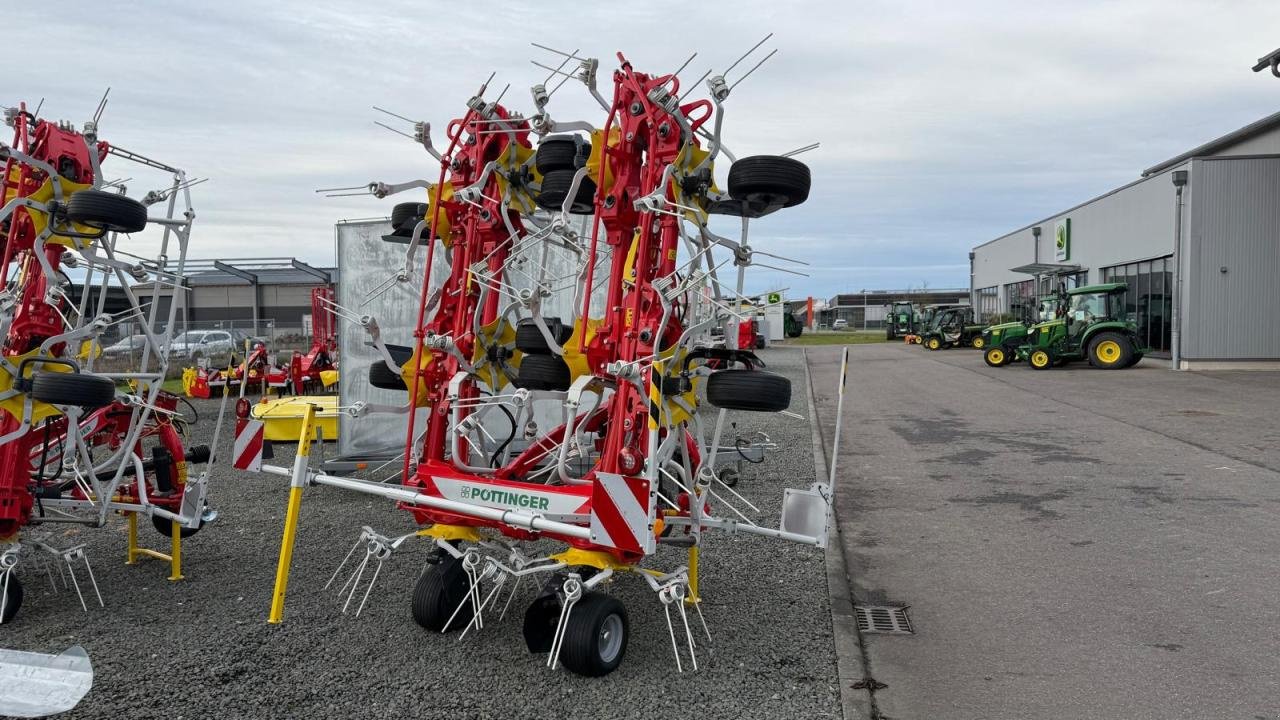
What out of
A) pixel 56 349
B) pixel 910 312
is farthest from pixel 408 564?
pixel 910 312

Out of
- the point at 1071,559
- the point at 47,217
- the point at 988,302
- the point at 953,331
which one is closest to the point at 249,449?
the point at 47,217

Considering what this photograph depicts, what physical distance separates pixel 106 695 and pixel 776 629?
11.0 ft

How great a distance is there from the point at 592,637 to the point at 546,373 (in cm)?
149

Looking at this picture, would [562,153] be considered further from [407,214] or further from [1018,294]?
[1018,294]

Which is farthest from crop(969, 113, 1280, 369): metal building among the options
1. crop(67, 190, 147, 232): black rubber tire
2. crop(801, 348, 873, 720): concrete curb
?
crop(67, 190, 147, 232): black rubber tire

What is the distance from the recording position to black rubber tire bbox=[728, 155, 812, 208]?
488 cm

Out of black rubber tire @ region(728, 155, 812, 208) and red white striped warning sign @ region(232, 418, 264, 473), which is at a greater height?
black rubber tire @ region(728, 155, 812, 208)

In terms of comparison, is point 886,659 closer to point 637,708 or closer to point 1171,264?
point 637,708

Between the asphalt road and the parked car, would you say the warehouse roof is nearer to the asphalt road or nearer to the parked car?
the asphalt road

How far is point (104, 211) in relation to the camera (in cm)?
559

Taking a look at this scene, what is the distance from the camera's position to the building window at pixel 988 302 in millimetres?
46094

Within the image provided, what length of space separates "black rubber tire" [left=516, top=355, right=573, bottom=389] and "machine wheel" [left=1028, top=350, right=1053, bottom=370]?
849 inches

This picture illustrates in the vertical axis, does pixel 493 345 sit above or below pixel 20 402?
above

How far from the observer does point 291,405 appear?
11953 millimetres
